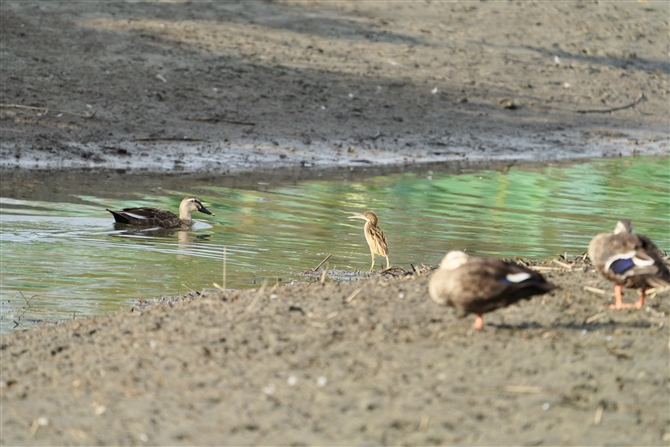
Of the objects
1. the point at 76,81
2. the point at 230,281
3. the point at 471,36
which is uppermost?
the point at 471,36

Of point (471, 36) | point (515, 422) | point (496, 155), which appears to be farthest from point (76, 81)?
point (515, 422)

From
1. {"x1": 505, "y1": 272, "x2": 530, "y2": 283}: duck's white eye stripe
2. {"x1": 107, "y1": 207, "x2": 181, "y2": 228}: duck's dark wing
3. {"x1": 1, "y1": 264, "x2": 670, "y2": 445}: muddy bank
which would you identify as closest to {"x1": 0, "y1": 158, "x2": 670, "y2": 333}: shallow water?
{"x1": 107, "y1": 207, "x2": 181, "y2": 228}: duck's dark wing

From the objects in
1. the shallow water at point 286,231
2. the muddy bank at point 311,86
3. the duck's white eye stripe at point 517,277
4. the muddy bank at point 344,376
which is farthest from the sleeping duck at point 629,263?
the muddy bank at point 311,86

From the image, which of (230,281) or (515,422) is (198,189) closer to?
(230,281)

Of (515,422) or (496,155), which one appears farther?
(496,155)

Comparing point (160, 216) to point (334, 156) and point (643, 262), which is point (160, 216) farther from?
point (643, 262)

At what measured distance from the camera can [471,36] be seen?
2348 centimetres

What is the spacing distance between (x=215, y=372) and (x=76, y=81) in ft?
44.7

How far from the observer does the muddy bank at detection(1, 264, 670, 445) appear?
15.6ft

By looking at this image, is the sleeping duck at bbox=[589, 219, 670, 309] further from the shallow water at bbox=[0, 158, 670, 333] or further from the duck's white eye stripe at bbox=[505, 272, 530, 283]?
the shallow water at bbox=[0, 158, 670, 333]

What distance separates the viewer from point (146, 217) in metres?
12.3

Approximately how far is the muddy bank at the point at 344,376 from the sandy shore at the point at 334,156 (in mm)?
15

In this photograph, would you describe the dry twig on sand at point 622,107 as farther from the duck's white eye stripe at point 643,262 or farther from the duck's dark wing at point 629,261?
the duck's white eye stripe at point 643,262

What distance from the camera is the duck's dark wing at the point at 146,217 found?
12.0m
